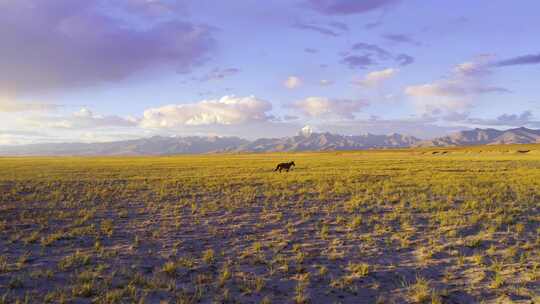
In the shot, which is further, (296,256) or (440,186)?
(440,186)

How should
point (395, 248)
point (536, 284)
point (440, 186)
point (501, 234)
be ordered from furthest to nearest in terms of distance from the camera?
point (440, 186) → point (501, 234) → point (395, 248) → point (536, 284)

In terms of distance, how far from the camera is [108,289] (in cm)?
798

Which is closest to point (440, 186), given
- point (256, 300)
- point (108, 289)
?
point (256, 300)

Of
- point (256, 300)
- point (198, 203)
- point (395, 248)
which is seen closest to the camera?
point (256, 300)

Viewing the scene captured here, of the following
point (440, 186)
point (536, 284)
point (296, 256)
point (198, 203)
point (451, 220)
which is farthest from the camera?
point (440, 186)

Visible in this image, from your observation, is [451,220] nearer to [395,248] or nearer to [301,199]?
[395,248]

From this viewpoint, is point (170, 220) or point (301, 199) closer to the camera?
point (170, 220)

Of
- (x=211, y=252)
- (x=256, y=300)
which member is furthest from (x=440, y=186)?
(x=256, y=300)

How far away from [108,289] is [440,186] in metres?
21.8

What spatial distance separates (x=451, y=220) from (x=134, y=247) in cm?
1125

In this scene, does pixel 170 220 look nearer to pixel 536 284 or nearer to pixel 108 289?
pixel 108 289

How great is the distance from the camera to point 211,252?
10.7m

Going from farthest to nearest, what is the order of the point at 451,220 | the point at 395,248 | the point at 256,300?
the point at 451,220 → the point at 395,248 → the point at 256,300

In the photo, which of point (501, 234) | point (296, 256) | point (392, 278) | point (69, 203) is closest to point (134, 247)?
point (296, 256)
